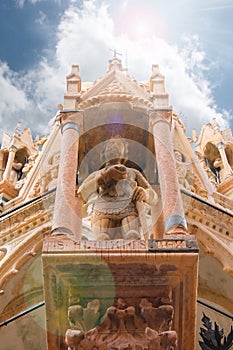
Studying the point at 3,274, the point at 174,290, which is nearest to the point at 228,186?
the point at 3,274

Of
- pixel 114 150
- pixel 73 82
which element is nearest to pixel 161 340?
pixel 114 150

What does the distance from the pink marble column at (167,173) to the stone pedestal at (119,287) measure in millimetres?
889

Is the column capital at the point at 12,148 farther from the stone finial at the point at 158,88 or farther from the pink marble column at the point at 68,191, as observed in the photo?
the pink marble column at the point at 68,191

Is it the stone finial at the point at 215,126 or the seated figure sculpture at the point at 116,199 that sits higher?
the stone finial at the point at 215,126

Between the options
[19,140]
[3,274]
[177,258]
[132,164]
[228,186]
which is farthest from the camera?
[19,140]

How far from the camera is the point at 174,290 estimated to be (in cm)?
754

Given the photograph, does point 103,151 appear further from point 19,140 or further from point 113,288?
point 19,140

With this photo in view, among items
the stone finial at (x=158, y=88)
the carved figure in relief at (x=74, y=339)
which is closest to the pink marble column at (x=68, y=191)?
the carved figure in relief at (x=74, y=339)

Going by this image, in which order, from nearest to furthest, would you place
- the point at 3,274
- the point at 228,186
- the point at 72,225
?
the point at 72,225
the point at 3,274
the point at 228,186

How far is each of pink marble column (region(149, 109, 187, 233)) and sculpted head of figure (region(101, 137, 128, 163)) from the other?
0.73 meters

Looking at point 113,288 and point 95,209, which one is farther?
point 95,209

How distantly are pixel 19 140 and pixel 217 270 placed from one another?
14.5 metres

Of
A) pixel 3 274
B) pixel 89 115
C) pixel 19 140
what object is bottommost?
pixel 3 274

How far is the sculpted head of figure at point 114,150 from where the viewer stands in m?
11.2
